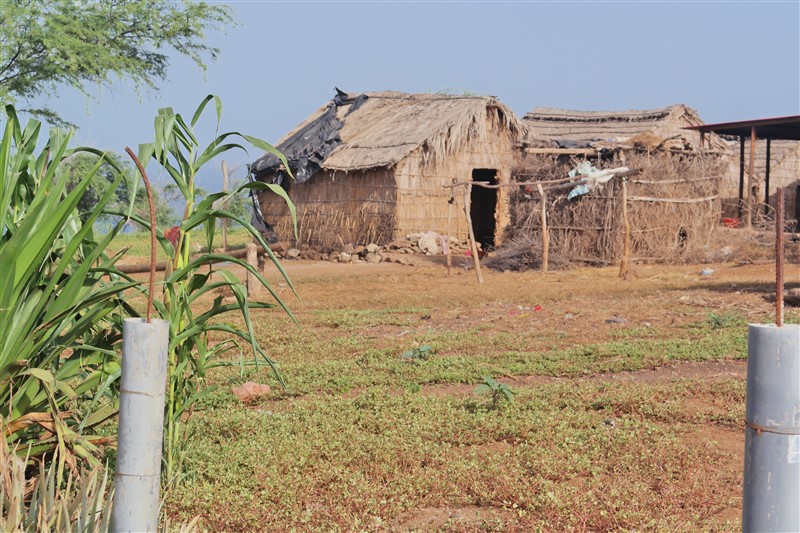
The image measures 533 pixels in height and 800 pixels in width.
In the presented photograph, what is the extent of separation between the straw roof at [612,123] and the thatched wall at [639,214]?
252 inches

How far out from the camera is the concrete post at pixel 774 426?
84.3 inches

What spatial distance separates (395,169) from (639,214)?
5.51 meters

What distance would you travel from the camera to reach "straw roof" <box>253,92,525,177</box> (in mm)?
20531

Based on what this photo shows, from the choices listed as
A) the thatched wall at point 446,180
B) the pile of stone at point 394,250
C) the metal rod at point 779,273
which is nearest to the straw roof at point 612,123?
the thatched wall at point 446,180

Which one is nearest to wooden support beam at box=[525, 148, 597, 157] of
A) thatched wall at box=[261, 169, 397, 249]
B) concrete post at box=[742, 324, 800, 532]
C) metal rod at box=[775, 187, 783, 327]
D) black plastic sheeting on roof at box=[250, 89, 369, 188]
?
thatched wall at box=[261, 169, 397, 249]

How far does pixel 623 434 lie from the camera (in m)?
5.10

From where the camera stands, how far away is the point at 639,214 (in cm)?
1839

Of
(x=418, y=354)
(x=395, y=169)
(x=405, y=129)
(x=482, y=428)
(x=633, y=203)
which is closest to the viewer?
(x=482, y=428)

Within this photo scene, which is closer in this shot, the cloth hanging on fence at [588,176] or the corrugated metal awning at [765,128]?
the cloth hanging on fence at [588,176]

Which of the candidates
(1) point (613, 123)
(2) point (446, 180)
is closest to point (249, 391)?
(2) point (446, 180)

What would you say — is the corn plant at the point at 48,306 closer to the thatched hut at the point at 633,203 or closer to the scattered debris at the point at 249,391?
the scattered debris at the point at 249,391

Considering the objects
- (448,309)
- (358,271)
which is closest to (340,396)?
(448,309)

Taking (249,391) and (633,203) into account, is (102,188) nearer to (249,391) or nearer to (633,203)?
(633,203)

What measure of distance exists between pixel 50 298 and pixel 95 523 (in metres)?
1.09
